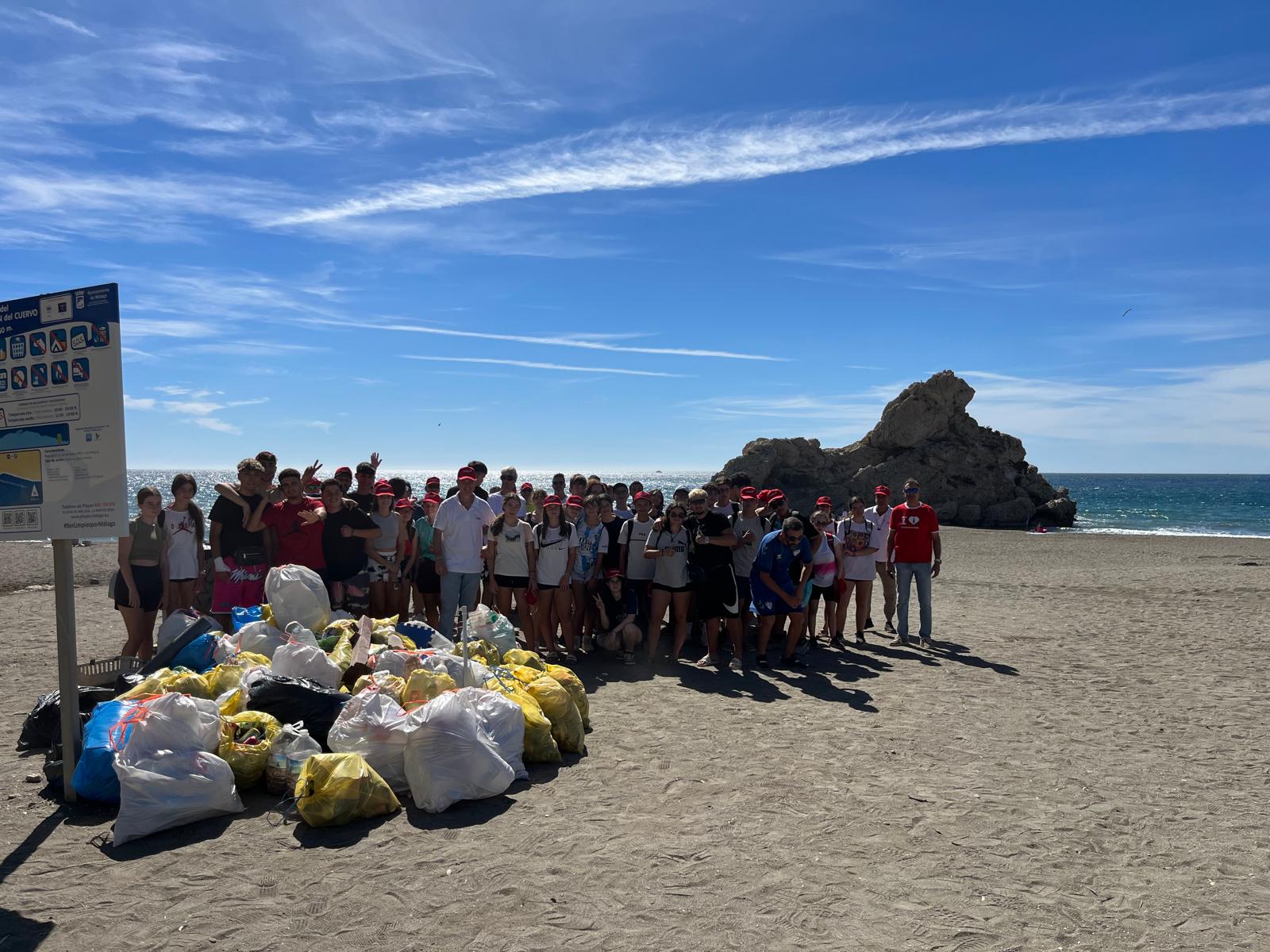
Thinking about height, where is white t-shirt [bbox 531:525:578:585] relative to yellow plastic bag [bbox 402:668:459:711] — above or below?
above

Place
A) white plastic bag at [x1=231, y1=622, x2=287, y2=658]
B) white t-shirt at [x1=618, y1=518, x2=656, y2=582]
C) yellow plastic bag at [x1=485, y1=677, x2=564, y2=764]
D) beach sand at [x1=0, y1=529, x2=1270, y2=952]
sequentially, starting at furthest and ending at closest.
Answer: white t-shirt at [x1=618, y1=518, x2=656, y2=582]
white plastic bag at [x1=231, y1=622, x2=287, y2=658]
yellow plastic bag at [x1=485, y1=677, x2=564, y2=764]
beach sand at [x1=0, y1=529, x2=1270, y2=952]

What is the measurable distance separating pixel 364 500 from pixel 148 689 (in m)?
3.54

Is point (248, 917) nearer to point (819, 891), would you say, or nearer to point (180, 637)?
point (819, 891)

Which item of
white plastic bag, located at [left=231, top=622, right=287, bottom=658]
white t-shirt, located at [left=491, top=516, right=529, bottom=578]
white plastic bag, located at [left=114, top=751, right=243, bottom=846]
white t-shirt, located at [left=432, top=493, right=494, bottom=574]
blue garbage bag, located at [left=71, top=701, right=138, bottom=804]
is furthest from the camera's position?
white t-shirt, located at [left=491, top=516, right=529, bottom=578]

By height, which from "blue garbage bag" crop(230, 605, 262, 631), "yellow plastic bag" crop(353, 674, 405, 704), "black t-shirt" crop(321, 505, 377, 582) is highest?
"black t-shirt" crop(321, 505, 377, 582)

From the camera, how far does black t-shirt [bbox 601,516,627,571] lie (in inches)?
360

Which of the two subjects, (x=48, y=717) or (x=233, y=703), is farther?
(x=48, y=717)

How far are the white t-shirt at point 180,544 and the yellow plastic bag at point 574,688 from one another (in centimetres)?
374

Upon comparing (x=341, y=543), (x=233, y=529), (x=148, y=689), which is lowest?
(x=148, y=689)

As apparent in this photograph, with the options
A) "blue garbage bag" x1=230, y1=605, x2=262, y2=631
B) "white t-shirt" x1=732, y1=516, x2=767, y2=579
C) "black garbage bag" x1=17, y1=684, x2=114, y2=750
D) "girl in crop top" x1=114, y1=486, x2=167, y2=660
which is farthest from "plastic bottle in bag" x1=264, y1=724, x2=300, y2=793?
"white t-shirt" x1=732, y1=516, x2=767, y2=579

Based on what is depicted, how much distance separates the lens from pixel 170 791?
14.9 ft

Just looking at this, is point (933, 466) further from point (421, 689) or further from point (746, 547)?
point (421, 689)

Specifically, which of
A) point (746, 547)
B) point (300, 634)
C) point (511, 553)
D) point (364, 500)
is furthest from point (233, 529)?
point (746, 547)

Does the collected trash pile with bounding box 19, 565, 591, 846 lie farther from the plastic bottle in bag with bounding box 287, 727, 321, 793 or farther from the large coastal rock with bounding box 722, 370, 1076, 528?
the large coastal rock with bounding box 722, 370, 1076, 528
